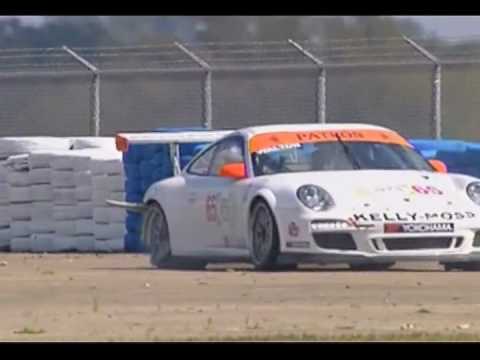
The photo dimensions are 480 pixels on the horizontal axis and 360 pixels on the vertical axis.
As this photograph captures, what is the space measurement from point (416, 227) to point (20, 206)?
274 inches

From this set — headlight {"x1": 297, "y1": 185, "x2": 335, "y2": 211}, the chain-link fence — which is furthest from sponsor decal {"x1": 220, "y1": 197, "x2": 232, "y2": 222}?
the chain-link fence

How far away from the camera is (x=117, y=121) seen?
93.4 ft

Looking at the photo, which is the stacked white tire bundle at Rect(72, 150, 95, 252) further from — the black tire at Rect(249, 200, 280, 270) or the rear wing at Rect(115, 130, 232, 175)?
the black tire at Rect(249, 200, 280, 270)

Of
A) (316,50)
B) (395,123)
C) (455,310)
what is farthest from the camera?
(395,123)

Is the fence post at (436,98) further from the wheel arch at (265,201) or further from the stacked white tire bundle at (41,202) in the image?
the wheel arch at (265,201)

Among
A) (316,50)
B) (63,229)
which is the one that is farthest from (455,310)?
(316,50)

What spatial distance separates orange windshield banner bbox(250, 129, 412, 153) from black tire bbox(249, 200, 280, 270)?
0.72 m

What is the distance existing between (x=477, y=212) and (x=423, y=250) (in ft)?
1.71

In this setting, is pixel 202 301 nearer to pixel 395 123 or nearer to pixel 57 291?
pixel 57 291

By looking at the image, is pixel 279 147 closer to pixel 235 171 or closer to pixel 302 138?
pixel 302 138

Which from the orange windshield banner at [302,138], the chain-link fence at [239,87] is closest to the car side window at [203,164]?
the orange windshield banner at [302,138]

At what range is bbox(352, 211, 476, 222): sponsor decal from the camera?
49.0ft

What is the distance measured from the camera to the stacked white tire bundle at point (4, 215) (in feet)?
69.0

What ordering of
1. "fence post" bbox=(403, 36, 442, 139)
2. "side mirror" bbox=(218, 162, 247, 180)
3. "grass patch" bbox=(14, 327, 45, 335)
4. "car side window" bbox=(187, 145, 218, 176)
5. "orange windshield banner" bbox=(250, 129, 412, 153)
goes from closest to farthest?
"grass patch" bbox=(14, 327, 45, 335) < "side mirror" bbox=(218, 162, 247, 180) < "orange windshield banner" bbox=(250, 129, 412, 153) < "car side window" bbox=(187, 145, 218, 176) < "fence post" bbox=(403, 36, 442, 139)
